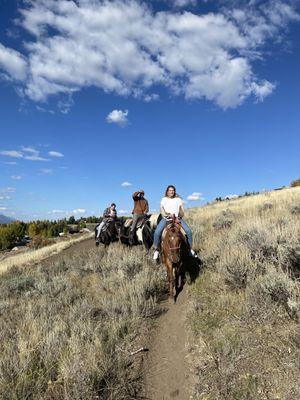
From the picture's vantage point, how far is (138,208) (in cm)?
1748

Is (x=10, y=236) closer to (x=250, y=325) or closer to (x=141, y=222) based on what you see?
(x=141, y=222)

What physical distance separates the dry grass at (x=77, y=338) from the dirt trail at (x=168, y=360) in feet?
0.88

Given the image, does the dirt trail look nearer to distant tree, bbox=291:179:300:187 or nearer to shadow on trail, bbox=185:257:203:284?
shadow on trail, bbox=185:257:203:284

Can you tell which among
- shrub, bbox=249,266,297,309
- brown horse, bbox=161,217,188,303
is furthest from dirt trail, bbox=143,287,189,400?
shrub, bbox=249,266,297,309

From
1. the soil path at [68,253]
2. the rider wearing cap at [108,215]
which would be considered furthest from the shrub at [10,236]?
the rider wearing cap at [108,215]

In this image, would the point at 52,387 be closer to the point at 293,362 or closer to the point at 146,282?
the point at 293,362

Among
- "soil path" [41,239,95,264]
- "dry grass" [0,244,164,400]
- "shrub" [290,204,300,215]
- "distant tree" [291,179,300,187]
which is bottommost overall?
"dry grass" [0,244,164,400]

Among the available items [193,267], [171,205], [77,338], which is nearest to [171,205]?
[171,205]

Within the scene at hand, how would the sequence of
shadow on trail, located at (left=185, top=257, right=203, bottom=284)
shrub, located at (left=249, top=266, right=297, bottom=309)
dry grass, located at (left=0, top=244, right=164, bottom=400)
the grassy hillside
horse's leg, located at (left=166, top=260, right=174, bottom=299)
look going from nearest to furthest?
1. the grassy hillside
2. dry grass, located at (left=0, top=244, right=164, bottom=400)
3. shrub, located at (left=249, top=266, right=297, bottom=309)
4. horse's leg, located at (left=166, top=260, right=174, bottom=299)
5. shadow on trail, located at (left=185, top=257, right=203, bottom=284)

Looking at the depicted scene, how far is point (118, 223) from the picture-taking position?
64.1 feet

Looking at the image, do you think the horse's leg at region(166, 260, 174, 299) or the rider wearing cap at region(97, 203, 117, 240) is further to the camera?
the rider wearing cap at region(97, 203, 117, 240)

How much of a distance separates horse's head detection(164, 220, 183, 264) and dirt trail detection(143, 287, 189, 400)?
1473 mm

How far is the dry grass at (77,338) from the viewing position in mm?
4809

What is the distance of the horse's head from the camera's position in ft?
30.2
